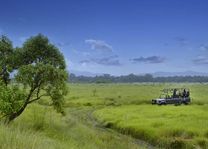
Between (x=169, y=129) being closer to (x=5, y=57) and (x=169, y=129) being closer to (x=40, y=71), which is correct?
(x=40, y=71)

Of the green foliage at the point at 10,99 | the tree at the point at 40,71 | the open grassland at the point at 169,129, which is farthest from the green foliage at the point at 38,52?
the open grassland at the point at 169,129

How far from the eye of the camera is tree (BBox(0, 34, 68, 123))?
30.6 meters

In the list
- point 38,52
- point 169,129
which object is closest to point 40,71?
point 38,52

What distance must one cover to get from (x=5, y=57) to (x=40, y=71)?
137 inches

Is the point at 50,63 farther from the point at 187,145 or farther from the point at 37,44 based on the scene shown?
the point at 187,145

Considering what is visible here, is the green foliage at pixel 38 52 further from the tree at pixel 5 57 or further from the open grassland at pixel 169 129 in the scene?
the open grassland at pixel 169 129

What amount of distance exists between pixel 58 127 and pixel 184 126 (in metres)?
16.0

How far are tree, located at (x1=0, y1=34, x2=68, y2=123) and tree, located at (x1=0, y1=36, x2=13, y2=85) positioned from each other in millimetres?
596

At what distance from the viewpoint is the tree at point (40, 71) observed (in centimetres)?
3064

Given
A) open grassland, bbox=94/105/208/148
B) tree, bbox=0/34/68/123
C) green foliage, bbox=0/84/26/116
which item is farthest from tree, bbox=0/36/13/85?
open grassland, bbox=94/105/208/148

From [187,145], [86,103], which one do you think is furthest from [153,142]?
[86,103]

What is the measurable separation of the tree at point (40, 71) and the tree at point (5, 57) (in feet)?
1.96

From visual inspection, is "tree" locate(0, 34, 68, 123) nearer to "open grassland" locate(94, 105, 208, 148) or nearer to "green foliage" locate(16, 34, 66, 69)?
"green foliage" locate(16, 34, 66, 69)

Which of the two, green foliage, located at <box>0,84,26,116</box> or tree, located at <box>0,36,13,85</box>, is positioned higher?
tree, located at <box>0,36,13,85</box>
